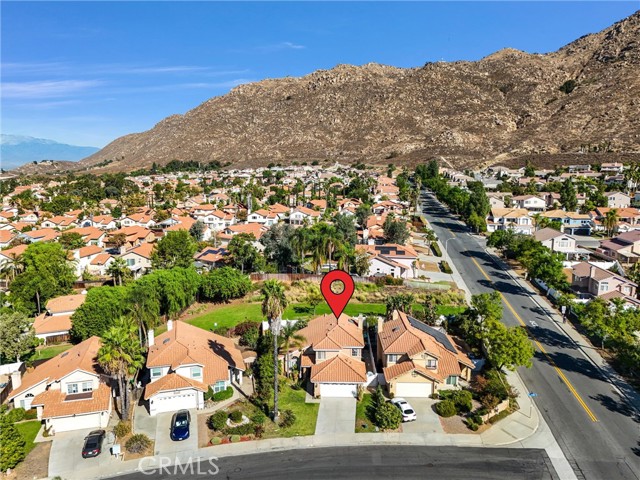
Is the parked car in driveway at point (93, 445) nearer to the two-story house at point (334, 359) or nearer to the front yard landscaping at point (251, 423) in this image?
the front yard landscaping at point (251, 423)

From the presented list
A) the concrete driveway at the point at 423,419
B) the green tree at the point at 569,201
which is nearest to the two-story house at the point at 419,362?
the concrete driveway at the point at 423,419

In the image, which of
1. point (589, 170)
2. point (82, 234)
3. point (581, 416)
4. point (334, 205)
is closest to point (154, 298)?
point (581, 416)

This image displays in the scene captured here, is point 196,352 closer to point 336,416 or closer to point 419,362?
point 336,416

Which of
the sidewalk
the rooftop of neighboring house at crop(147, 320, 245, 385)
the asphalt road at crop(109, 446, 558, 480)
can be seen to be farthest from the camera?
the sidewalk

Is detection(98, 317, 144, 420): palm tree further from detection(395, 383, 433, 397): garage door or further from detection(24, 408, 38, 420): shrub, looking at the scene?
detection(395, 383, 433, 397): garage door

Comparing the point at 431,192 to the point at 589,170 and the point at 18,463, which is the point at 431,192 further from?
the point at 18,463

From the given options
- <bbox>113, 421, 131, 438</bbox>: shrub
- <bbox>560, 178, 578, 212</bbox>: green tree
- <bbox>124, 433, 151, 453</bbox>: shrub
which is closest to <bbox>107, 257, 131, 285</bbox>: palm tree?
<bbox>113, 421, 131, 438</bbox>: shrub
